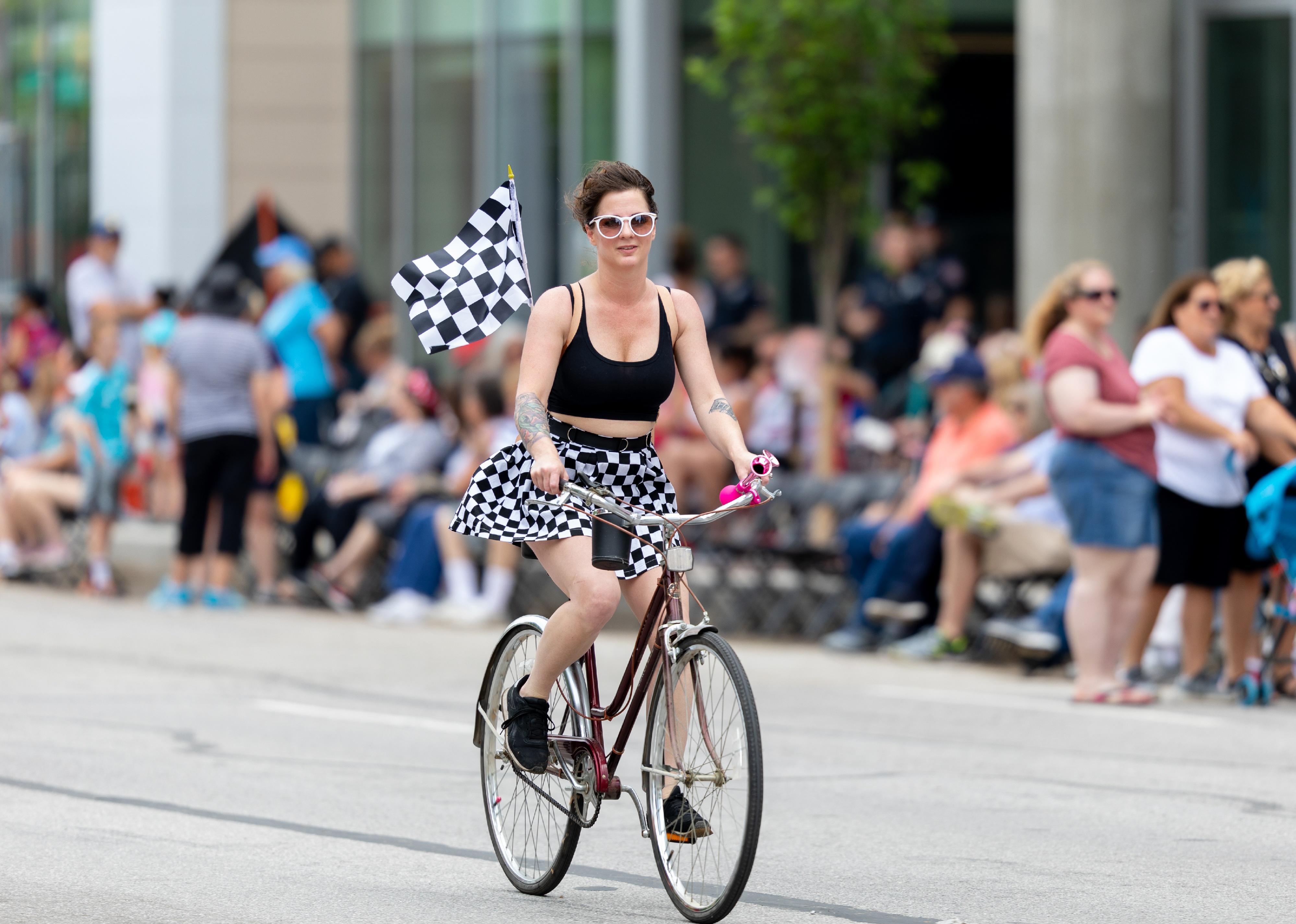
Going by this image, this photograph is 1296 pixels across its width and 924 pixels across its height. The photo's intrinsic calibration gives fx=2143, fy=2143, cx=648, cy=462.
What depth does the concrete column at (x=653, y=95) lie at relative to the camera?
73.2 feet

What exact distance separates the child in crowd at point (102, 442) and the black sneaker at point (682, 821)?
1066cm

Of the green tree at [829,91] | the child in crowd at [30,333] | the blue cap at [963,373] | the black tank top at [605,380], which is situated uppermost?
the green tree at [829,91]

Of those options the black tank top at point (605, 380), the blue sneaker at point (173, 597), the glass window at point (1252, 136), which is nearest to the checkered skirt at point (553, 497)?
the black tank top at point (605, 380)

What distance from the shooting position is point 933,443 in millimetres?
12922

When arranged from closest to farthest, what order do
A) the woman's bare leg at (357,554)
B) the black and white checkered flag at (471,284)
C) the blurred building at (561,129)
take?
the black and white checkered flag at (471,284) < the woman's bare leg at (357,554) < the blurred building at (561,129)

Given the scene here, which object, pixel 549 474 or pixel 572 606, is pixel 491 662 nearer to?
pixel 572 606

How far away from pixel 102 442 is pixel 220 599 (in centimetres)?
188

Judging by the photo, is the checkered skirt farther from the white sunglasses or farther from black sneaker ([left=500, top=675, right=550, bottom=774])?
the white sunglasses

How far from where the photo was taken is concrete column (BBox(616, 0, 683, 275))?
878 inches

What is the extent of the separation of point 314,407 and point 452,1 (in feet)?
24.8

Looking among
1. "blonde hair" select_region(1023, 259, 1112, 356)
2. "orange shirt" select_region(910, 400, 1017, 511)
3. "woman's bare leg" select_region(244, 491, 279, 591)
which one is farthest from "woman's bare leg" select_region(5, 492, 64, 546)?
"blonde hair" select_region(1023, 259, 1112, 356)

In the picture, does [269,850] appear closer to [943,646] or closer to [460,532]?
[460,532]

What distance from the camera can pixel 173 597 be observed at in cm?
1477

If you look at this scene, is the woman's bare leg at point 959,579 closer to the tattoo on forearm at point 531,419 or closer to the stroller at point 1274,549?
the stroller at point 1274,549
